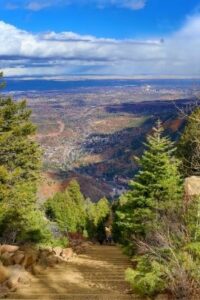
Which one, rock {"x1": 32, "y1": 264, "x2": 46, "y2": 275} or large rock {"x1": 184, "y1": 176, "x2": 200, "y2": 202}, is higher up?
large rock {"x1": 184, "y1": 176, "x2": 200, "y2": 202}

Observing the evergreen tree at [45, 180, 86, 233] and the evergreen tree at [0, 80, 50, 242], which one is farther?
the evergreen tree at [45, 180, 86, 233]

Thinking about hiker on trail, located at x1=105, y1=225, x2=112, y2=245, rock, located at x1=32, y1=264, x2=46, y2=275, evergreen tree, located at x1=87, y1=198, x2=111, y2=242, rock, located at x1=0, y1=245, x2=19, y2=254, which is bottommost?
hiker on trail, located at x1=105, y1=225, x2=112, y2=245

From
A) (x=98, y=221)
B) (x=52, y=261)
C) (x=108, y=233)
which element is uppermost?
(x=52, y=261)

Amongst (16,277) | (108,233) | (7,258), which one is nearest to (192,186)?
(7,258)

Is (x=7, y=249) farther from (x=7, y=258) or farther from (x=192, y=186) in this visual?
(x=192, y=186)

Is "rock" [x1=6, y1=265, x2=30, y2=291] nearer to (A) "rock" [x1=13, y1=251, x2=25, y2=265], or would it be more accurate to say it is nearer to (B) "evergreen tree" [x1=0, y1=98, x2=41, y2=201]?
(A) "rock" [x1=13, y1=251, x2=25, y2=265]

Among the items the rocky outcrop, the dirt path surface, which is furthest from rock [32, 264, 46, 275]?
the dirt path surface

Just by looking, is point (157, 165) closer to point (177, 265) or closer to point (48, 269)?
point (48, 269)

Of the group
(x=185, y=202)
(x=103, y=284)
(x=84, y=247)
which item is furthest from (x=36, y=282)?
(x=84, y=247)

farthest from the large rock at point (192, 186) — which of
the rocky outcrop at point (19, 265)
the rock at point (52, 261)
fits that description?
the rocky outcrop at point (19, 265)
